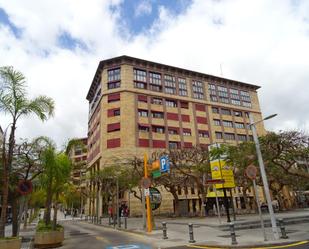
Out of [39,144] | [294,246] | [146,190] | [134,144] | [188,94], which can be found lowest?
[294,246]

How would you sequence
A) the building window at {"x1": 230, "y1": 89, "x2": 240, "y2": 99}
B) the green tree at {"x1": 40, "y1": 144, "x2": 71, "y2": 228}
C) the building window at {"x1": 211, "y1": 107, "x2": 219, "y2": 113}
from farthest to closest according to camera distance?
the building window at {"x1": 230, "y1": 89, "x2": 240, "y2": 99} → the building window at {"x1": 211, "y1": 107, "x2": 219, "y2": 113} → the green tree at {"x1": 40, "y1": 144, "x2": 71, "y2": 228}

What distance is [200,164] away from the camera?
1125 inches

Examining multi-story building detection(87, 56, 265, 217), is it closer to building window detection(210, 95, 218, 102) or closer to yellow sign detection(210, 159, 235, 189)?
building window detection(210, 95, 218, 102)

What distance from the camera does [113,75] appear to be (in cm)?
5300

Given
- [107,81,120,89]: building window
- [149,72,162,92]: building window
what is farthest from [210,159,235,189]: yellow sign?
[149,72,162,92]: building window

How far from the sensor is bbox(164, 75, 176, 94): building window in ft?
181

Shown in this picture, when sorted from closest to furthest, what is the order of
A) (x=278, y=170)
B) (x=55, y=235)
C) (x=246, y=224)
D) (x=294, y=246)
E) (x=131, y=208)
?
1. (x=294, y=246)
2. (x=55, y=235)
3. (x=246, y=224)
4. (x=278, y=170)
5. (x=131, y=208)

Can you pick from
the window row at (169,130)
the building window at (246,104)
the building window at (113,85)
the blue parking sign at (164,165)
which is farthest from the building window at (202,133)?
the blue parking sign at (164,165)

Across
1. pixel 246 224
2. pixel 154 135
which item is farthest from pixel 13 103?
pixel 154 135

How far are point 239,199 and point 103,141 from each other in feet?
93.9

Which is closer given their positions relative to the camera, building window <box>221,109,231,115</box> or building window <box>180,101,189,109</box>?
building window <box>180,101,189,109</box>

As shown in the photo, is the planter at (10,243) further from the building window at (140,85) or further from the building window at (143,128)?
the building window at (140,85)

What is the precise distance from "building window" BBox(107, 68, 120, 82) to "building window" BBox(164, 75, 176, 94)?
9.65 meters

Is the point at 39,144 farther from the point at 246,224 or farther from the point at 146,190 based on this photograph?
the point at 246,224
